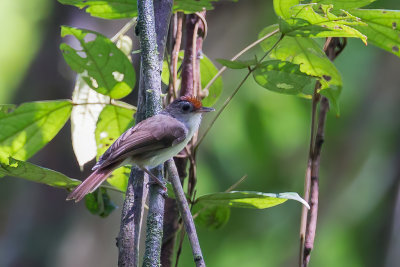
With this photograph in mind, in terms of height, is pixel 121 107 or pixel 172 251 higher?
pixel 121 107

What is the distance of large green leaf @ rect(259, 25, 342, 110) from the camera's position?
1.94 m

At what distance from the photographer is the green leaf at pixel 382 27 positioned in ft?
5.89

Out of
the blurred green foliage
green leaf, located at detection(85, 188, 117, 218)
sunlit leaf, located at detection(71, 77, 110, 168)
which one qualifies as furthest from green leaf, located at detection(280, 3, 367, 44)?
the blurred green foliage

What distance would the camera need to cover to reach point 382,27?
1.84 meters

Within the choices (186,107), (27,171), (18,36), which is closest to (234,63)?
(186,107)

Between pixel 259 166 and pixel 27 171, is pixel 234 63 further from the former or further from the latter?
pixel 259 166

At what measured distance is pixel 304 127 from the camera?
482 centimetres

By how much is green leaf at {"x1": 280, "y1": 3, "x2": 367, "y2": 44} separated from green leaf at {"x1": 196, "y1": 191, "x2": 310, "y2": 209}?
19.9 inches

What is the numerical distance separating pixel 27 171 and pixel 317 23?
979mm

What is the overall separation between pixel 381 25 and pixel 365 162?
11.9 feet

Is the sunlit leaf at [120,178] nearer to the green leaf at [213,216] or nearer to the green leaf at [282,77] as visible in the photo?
the green leaf at [213,216]

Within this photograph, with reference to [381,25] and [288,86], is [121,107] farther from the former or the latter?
[381,25]

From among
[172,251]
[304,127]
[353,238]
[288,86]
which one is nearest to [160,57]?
[288,86]

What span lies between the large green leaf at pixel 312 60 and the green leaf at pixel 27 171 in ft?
2.87
